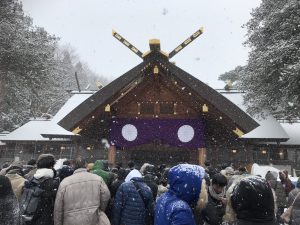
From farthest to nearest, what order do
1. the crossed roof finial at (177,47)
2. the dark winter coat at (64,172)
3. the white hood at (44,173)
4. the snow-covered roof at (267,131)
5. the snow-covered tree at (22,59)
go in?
the snow-covered tree at (22,59)
the snow-covered roof at (267,131)
the crossed roof finial at (177,47)
the dark winter coat at (64,172)
the white hood at (44,173)

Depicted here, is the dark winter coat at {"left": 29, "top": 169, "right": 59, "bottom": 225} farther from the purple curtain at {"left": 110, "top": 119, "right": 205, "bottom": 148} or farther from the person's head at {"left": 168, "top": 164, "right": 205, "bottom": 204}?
the purple curtain at {"left": 110, "top": 119, "right": 205, "bottom": 148}

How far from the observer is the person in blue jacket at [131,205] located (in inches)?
178

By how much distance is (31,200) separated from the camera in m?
4.21

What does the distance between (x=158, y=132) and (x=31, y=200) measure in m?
8.77

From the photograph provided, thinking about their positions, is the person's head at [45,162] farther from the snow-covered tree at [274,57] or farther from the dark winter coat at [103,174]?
the snow-covered tree at [274,57]

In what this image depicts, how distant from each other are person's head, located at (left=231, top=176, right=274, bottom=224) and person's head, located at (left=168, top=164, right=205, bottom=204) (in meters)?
0.50

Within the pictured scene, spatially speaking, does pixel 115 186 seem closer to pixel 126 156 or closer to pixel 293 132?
pixel 126 156

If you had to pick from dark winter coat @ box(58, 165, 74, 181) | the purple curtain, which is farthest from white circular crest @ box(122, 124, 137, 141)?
dark winter coat @ box(58, 165, 74, 181)

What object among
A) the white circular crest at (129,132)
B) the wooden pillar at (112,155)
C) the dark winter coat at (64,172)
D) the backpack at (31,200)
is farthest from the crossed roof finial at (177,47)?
the backpack at (31,200)

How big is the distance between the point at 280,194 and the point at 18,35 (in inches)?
626

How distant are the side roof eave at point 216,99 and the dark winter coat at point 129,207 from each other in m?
7.04

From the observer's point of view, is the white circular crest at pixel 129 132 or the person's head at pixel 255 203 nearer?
the person's head at pixel 255 203

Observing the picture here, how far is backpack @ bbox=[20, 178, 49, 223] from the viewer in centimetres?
418

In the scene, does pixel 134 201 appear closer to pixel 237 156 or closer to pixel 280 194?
pixel 280 194
